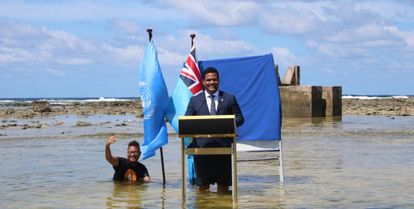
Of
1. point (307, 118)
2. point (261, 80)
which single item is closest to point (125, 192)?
point (261, 80)

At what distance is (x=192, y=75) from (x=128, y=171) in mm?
2082

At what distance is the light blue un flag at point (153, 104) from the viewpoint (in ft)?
34.0

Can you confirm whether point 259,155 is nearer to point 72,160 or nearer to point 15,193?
point 72,160

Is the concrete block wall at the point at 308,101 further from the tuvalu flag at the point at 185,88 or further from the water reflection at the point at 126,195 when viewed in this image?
the tuvalu flag at the point at 185,88

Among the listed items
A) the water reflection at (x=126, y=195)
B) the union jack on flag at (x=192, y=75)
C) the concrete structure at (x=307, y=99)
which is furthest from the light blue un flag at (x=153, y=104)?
the concrete structure at (x=307, y=99)

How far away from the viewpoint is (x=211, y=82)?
930 cm

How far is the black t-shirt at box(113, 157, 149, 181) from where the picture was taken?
11492 millimetres

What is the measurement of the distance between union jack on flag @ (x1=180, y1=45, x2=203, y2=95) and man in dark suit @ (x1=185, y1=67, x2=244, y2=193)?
89 cm

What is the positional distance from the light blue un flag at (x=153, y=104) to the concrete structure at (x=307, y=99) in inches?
835

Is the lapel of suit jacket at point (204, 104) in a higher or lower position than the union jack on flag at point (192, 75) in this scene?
lower

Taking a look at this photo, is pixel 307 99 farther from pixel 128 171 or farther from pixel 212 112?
pixel 212 112

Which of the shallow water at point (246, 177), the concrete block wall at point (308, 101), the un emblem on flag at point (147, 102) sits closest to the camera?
the shallow water at point (246, 177)

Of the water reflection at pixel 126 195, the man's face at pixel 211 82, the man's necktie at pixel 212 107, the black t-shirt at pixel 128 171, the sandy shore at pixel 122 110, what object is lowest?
the water reflection at pixel 126 195

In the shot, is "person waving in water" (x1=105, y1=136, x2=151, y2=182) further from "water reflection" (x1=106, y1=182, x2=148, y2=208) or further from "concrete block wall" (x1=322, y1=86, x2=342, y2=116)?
"concrete block wall" (x1=322, y1=86, x2=342, y2=116)
